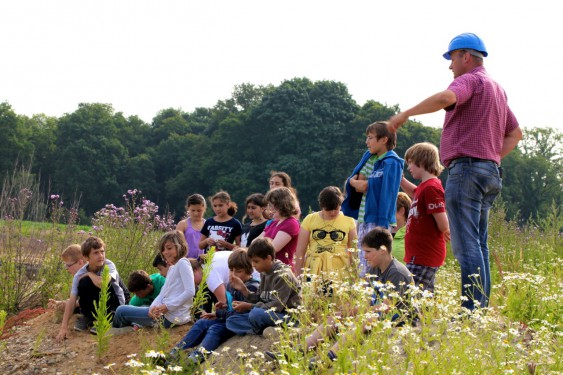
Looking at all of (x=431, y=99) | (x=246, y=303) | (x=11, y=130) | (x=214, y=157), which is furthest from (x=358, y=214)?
(x=11, y=130)

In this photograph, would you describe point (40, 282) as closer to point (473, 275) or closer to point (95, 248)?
point (95, 248)

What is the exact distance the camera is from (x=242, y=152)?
49.0 metres

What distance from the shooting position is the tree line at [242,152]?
148 feet

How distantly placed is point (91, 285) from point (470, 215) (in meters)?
4.55

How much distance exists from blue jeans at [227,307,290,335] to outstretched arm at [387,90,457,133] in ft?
6.39


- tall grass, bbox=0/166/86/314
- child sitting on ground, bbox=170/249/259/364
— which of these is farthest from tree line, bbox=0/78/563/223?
child sitting on ground, bbox=170/249/259/364

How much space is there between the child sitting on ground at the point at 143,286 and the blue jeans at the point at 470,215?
3.96m

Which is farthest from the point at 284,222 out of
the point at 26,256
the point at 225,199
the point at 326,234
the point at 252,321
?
the point at 26,256

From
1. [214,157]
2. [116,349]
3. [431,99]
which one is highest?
[214,157]

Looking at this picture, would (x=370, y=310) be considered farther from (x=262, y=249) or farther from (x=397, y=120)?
(x=262, y=249)

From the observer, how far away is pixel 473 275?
5.46 meters

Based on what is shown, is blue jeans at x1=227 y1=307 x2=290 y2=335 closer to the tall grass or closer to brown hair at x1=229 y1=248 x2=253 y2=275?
brown hair at x1=229 y1=248 x2=253 y2=275

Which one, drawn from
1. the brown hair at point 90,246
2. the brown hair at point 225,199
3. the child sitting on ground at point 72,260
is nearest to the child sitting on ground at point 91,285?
the brown hair at point 90,246

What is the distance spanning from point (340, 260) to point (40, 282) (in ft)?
18.2
